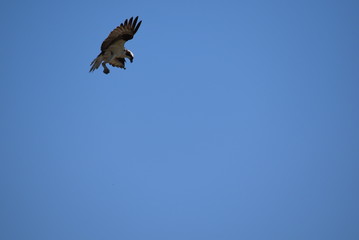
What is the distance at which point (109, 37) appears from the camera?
2134cm

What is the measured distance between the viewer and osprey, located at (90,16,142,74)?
21.0 m

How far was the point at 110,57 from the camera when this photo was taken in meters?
21.9

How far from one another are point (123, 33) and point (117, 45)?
0.55 metres

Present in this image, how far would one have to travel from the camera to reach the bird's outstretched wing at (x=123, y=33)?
21.0 m

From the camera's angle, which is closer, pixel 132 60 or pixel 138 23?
pixel 138 23

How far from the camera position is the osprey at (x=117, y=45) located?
2105cm

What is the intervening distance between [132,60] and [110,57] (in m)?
0.91

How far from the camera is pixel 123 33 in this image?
21.2m

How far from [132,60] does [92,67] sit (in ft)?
5.46

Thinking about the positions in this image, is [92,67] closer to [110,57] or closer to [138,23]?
[110,57]

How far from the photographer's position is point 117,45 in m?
21.5

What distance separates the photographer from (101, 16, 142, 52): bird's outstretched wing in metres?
21.0

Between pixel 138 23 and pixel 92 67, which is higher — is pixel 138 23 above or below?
above

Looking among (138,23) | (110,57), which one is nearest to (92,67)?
(110,57)
